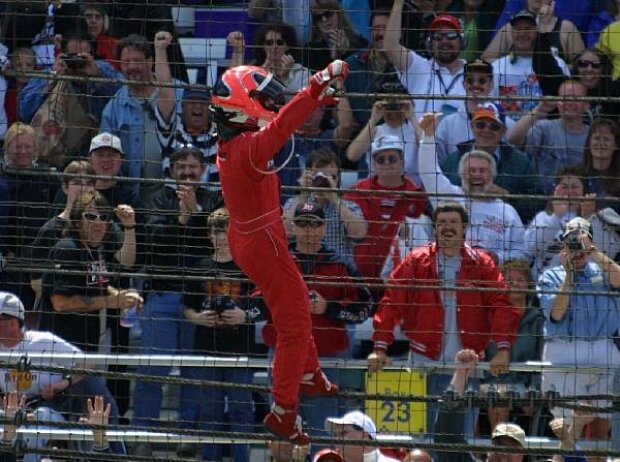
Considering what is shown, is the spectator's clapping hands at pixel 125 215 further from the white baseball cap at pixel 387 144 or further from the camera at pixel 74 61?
the white baseball cap at pixel 387 144

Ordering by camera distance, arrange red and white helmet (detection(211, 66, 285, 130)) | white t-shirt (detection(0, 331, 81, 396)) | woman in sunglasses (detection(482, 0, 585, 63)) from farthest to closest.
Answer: woman in sunglasses (detection(482, 0, 585, 63)) → white t-shirt (detection(0, 331, 81, 396)) → red and white helmet (detection(211, 66, 285, 130))

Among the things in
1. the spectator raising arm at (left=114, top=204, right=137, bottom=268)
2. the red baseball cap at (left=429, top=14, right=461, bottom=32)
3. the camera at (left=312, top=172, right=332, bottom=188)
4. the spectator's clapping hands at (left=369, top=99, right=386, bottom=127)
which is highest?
the red baseball cap at (left=429, top=14, right=461, bottom=32)

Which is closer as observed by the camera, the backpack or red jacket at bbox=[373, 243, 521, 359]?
red jacket at bbox=[373, 243, 521, 359]

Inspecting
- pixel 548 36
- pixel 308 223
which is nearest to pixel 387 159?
pixel 308 223

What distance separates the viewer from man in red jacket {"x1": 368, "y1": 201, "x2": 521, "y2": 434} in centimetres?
759

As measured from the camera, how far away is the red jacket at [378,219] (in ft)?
27.8

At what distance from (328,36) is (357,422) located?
2.97 meters

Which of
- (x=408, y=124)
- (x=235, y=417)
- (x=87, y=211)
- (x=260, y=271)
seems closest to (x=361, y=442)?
(x=260, y=271)

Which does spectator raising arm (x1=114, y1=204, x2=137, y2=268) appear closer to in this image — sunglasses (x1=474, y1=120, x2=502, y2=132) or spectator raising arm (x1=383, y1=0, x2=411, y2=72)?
spectator raising arm (x1=383, y1=0, x2=411, y2=72)

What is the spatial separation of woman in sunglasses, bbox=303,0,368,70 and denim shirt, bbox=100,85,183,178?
3.40 ft

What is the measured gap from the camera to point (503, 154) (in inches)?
358

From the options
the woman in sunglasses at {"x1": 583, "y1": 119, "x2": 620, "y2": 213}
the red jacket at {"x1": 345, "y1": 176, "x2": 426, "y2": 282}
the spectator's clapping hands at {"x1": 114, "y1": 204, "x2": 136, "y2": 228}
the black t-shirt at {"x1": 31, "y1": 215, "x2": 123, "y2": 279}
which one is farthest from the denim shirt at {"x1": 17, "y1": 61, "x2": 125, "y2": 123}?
the woman in sunglasses at {"x1": 583, "y1": 119, "x2": 620, "y2": 213}

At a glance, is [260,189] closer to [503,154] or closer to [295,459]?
[295,459]

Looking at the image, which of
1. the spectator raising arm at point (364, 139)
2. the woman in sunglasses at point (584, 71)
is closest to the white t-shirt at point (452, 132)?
the spectator raising arm at point (364, 139)
